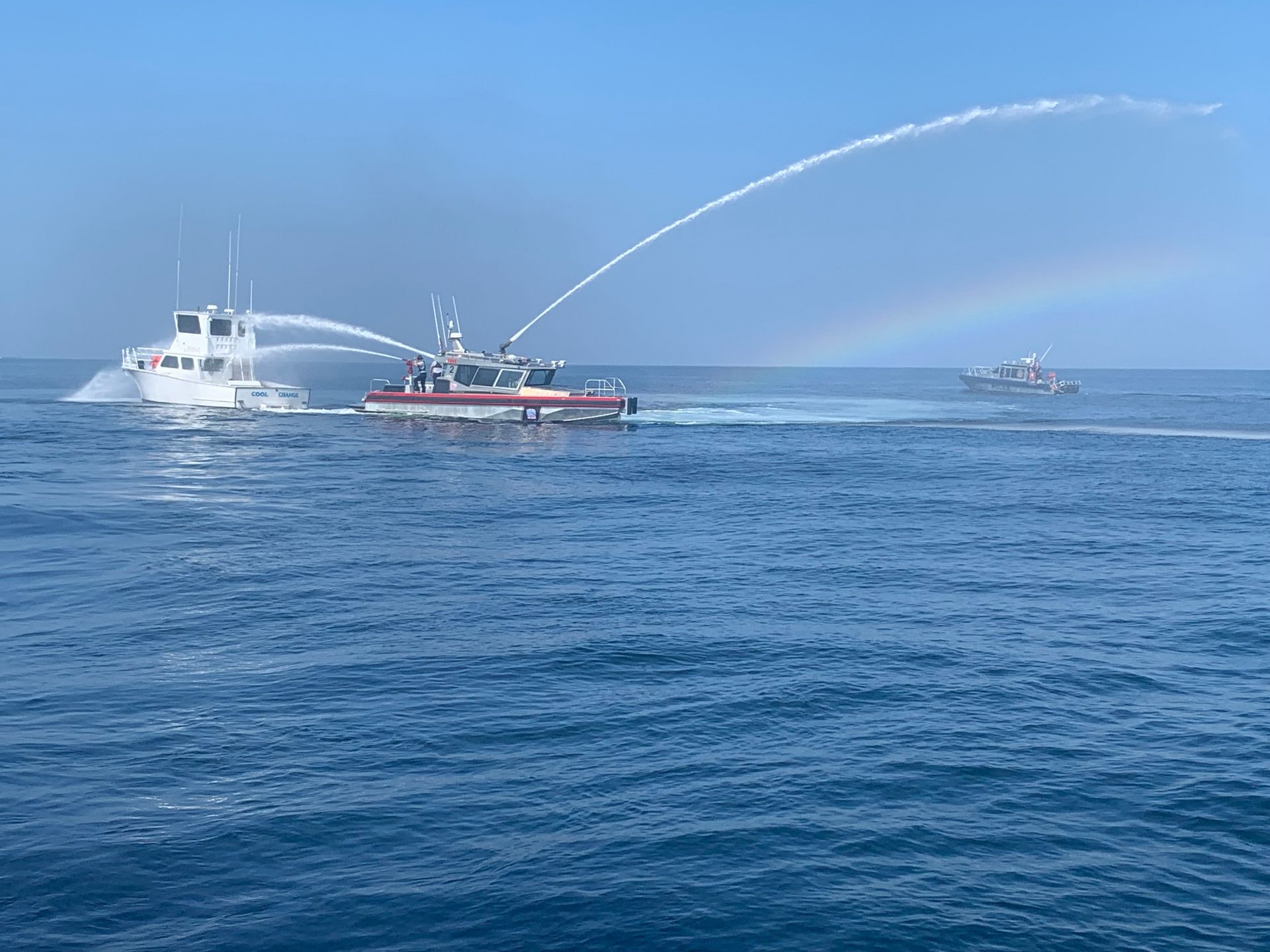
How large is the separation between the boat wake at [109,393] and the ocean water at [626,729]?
7110 cm

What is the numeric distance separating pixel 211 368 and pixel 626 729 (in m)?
83.7

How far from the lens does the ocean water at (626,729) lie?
43.0 ft

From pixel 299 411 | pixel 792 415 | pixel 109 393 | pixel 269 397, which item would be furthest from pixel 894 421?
pixel 109 393

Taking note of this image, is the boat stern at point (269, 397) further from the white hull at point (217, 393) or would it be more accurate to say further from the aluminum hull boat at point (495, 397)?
the aluminum hull boat at point (495, 397)

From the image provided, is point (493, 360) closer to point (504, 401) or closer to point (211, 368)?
point (504, 401)

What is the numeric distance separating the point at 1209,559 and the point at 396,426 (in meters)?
62.5

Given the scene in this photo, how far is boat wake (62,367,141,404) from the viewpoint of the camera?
4376 inches

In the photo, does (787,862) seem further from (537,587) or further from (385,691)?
(537,587)

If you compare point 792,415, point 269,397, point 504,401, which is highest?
point 504,401

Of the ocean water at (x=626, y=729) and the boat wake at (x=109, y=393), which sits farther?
the boat wake at (x=109, y=393)

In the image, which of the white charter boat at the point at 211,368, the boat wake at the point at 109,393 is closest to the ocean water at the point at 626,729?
the white charter boat at the point at 211,368

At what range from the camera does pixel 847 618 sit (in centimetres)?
2777

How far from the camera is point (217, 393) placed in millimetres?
93125

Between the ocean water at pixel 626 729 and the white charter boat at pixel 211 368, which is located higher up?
the white charter boat at pixel 211 368
